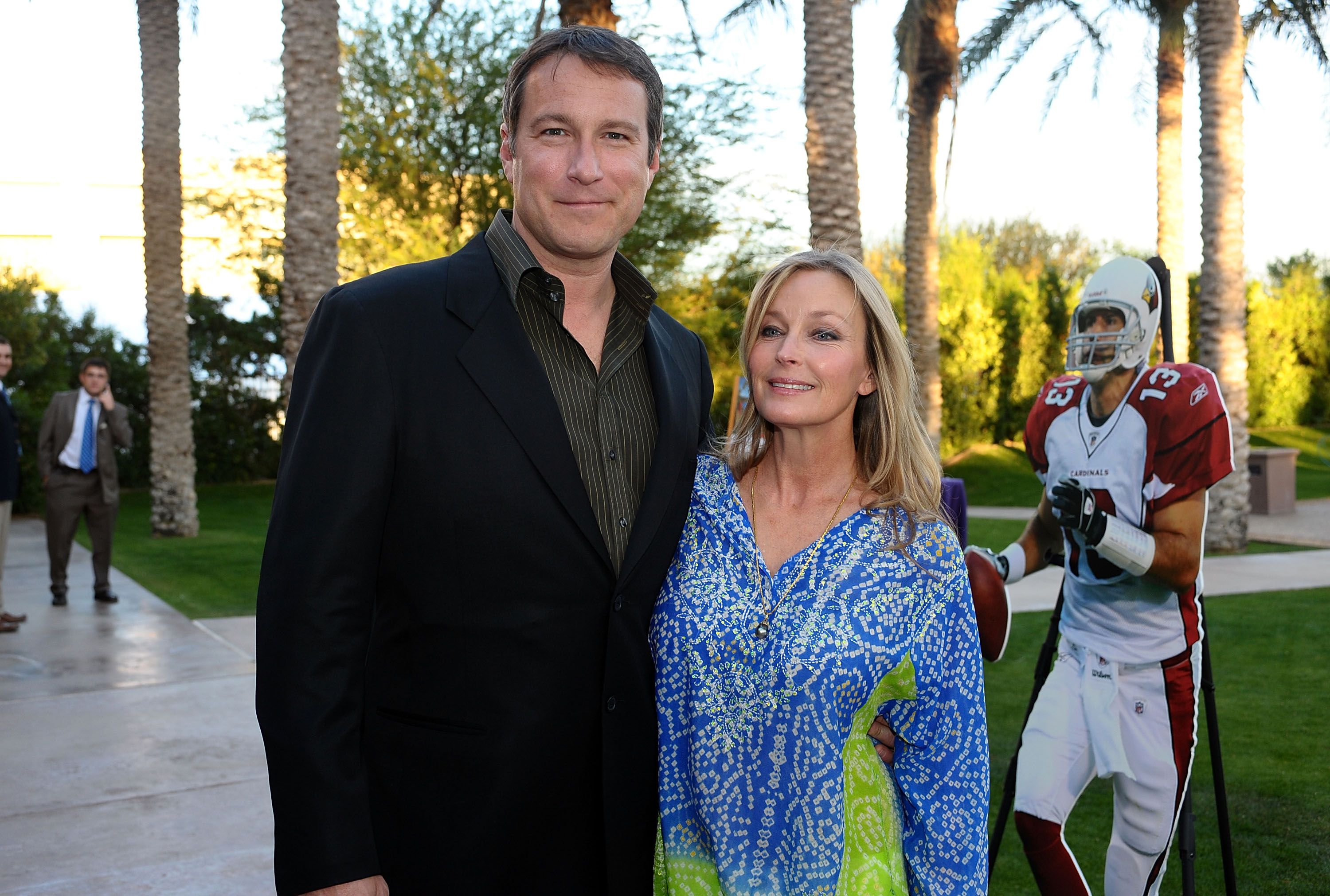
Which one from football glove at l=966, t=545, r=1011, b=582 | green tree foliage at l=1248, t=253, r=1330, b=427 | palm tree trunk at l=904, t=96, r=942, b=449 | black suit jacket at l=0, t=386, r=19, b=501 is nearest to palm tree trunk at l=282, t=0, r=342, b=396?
black suit jacket at l=0, t=386, r=19, b=501

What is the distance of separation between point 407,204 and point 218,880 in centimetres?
1885

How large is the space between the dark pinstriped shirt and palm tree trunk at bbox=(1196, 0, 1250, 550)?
11813 millimetres

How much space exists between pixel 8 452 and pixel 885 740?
8788 millimetres

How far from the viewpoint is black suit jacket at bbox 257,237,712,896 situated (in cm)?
195

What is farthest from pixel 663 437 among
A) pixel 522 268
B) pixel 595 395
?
pixel 522 268

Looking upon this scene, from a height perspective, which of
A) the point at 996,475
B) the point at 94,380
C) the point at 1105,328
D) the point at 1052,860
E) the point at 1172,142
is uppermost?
the point at 1172,142

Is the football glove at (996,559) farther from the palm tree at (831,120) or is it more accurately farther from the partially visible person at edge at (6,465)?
the partially visible person at edge at (6,465)

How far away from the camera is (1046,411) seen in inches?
153

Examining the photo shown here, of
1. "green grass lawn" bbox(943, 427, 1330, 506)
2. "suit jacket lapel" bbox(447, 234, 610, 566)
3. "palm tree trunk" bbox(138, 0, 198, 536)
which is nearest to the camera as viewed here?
"suit jacket lapel" bbox(447, 234, 610, 566)

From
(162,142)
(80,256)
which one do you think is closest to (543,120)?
(162,142)

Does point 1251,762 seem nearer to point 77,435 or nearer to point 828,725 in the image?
point 828,725

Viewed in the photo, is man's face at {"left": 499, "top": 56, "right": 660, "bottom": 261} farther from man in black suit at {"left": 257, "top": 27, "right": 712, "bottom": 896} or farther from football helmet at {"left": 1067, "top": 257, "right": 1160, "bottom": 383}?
football helmet at {"left": 1067, "top": 257, "right": 1160, "bottom": 383}

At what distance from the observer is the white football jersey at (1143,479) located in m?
3.39

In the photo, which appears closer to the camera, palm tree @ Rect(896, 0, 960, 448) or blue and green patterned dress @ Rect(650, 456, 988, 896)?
blue and green patterned dress @ Rect(650, 456, 988, 896)
